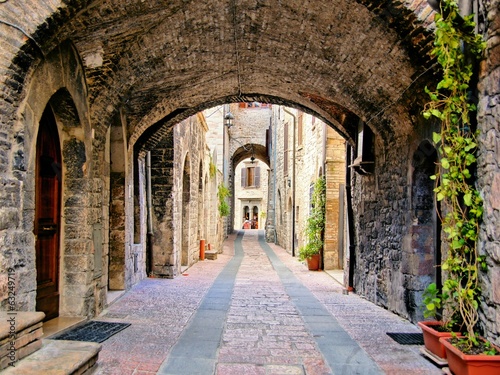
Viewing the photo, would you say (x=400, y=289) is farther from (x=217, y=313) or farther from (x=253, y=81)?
(x=253, y=81)

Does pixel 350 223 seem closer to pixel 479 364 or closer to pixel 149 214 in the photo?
pixel 149 214

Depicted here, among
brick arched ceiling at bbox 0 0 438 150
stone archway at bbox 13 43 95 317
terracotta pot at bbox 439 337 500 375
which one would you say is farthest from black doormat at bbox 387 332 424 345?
stone archway at bbox 13 43 95 317

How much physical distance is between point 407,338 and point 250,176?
126ft

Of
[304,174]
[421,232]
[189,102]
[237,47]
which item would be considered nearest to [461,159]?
[421,232]

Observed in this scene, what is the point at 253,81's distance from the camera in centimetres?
761

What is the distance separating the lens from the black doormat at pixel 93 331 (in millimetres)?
4613

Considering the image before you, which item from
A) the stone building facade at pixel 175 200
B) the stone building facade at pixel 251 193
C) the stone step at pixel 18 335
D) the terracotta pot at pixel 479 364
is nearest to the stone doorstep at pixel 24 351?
the stone step at pixel 18 335

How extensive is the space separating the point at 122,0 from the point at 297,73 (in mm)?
3197

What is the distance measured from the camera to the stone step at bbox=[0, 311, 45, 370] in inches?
115

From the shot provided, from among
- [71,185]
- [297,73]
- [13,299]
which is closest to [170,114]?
[297,73]

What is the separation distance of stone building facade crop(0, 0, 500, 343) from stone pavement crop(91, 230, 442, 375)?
0.61 metres

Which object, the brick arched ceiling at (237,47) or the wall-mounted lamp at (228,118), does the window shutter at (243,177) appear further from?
the brick arched ceiling at (237,47)

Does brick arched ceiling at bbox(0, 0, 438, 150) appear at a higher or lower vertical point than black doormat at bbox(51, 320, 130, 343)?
higher

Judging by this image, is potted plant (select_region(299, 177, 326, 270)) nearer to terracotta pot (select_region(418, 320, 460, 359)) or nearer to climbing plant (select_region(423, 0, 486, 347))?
terracotta pot (select_region(418, 320, 460, 359))
